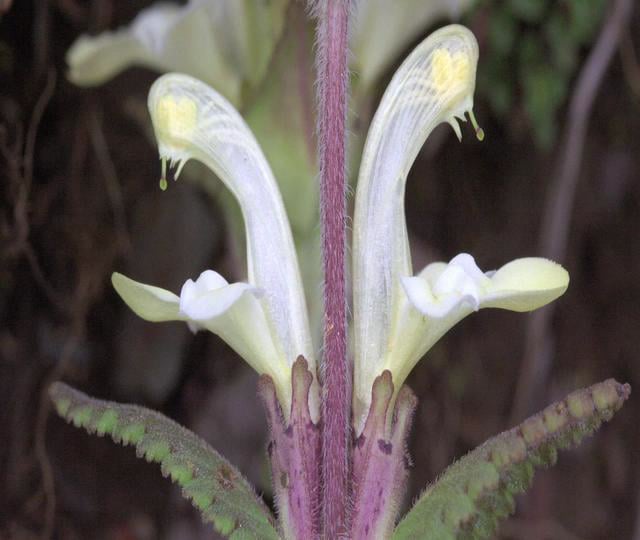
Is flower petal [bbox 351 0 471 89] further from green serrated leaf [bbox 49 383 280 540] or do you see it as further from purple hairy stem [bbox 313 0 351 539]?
green serrated leaf [bbox 49 383 280 540]

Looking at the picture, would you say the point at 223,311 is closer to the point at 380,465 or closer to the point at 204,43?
the point at 380,465

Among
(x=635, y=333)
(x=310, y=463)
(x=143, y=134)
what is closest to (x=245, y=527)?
(x=310, y=463)

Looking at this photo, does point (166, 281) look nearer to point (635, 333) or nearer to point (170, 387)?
point (170, 387)

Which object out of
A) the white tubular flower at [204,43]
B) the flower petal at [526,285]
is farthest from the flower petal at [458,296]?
the white tubular flower at [204,43]

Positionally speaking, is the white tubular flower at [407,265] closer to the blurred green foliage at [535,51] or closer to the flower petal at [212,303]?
the flower petal at [212,303]

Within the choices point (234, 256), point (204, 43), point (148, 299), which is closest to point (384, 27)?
point (204, 43)

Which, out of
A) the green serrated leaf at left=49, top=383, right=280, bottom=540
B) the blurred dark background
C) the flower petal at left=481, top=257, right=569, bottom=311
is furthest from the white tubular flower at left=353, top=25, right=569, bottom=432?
the blurred dark background
